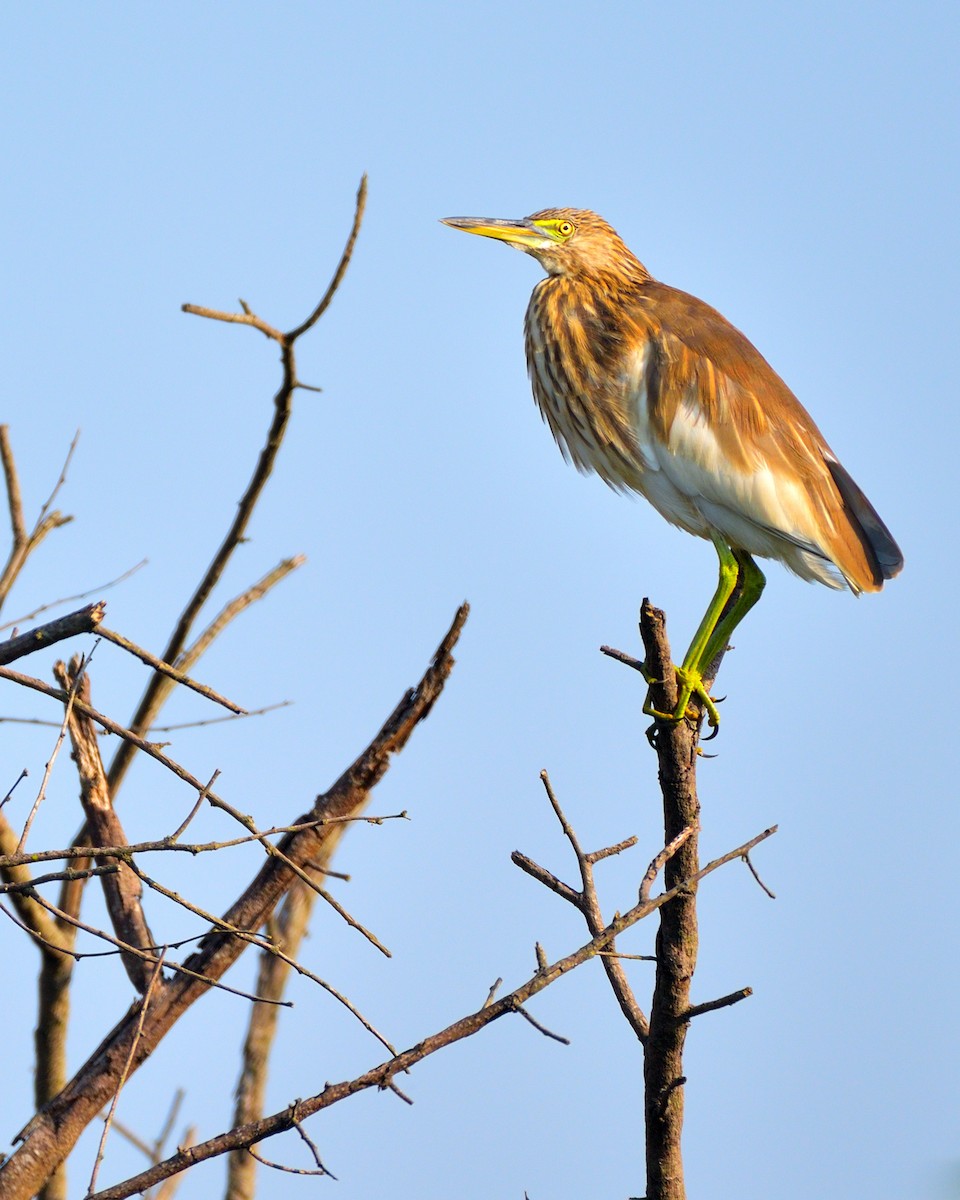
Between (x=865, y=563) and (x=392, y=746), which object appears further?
(x=865, y=563)

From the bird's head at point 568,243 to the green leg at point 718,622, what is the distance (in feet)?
3.92

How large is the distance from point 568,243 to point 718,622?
1.57 m

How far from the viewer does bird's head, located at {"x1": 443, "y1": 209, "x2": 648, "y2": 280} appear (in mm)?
4727

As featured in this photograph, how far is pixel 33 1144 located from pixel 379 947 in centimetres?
108

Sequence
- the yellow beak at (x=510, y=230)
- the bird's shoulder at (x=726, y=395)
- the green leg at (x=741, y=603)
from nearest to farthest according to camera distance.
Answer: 1. the green leg at (x=741, y=603)
2. the bird's shoulder at (x=726, y=395)
3. the yellow beak at (x=510, y=230)

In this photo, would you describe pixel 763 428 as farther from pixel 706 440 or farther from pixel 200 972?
pixel 200 972

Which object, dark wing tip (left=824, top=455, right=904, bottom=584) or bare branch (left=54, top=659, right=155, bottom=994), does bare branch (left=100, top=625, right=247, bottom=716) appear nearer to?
bare branch (left=54, top=659, right=155, bottom=994)

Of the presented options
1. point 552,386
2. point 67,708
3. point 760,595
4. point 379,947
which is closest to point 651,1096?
point 379,947

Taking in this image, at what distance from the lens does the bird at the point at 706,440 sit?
397 cm

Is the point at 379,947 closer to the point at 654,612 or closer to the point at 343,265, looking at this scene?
the point at 654,612

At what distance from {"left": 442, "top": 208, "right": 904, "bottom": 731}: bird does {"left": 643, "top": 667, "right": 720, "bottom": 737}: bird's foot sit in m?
0.02

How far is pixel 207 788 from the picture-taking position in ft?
7.02

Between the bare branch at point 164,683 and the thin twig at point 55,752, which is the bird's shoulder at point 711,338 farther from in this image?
the thin twig at point 55,752

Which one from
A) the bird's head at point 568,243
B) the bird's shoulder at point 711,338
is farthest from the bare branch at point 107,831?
the bird's head at point 568,243
